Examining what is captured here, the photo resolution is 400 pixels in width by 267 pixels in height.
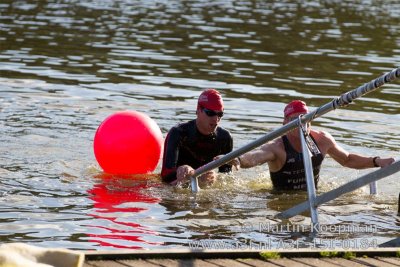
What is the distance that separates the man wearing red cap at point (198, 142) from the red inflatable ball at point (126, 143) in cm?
34

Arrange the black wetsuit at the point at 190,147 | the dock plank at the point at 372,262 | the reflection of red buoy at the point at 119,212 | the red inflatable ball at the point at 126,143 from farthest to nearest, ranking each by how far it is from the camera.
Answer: the red inflatable ball at the point at 126,143, the black wetsuit at the point at 190,147, the reflection of red buoy at the point at 119,212, the dock plank at the point at 372,262

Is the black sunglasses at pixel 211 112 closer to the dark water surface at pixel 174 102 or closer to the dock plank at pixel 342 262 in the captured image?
the dark water surface at pixel 174 102

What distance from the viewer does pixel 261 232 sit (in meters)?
9.18

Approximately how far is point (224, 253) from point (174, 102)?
9650 mm

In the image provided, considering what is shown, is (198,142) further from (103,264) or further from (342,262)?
(103,264)

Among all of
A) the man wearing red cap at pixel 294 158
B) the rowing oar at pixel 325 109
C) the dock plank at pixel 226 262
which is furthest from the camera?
the man wearing red cap at pixel 294 158

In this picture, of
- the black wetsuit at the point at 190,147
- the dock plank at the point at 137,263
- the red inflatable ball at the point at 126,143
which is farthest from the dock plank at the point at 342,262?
the red inflatable ball at the point at 126,143

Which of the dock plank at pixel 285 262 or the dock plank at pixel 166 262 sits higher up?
A: the dock plank at pixel 166 262

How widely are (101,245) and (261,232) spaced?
61.1 inches

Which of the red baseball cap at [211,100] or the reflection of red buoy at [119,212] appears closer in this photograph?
the reflection of red buoy at [119,212]

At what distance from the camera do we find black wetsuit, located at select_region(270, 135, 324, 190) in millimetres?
10906

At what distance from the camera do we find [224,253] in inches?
278

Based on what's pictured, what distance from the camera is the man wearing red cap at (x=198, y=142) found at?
11078mm

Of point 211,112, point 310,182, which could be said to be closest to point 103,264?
point 310,182
